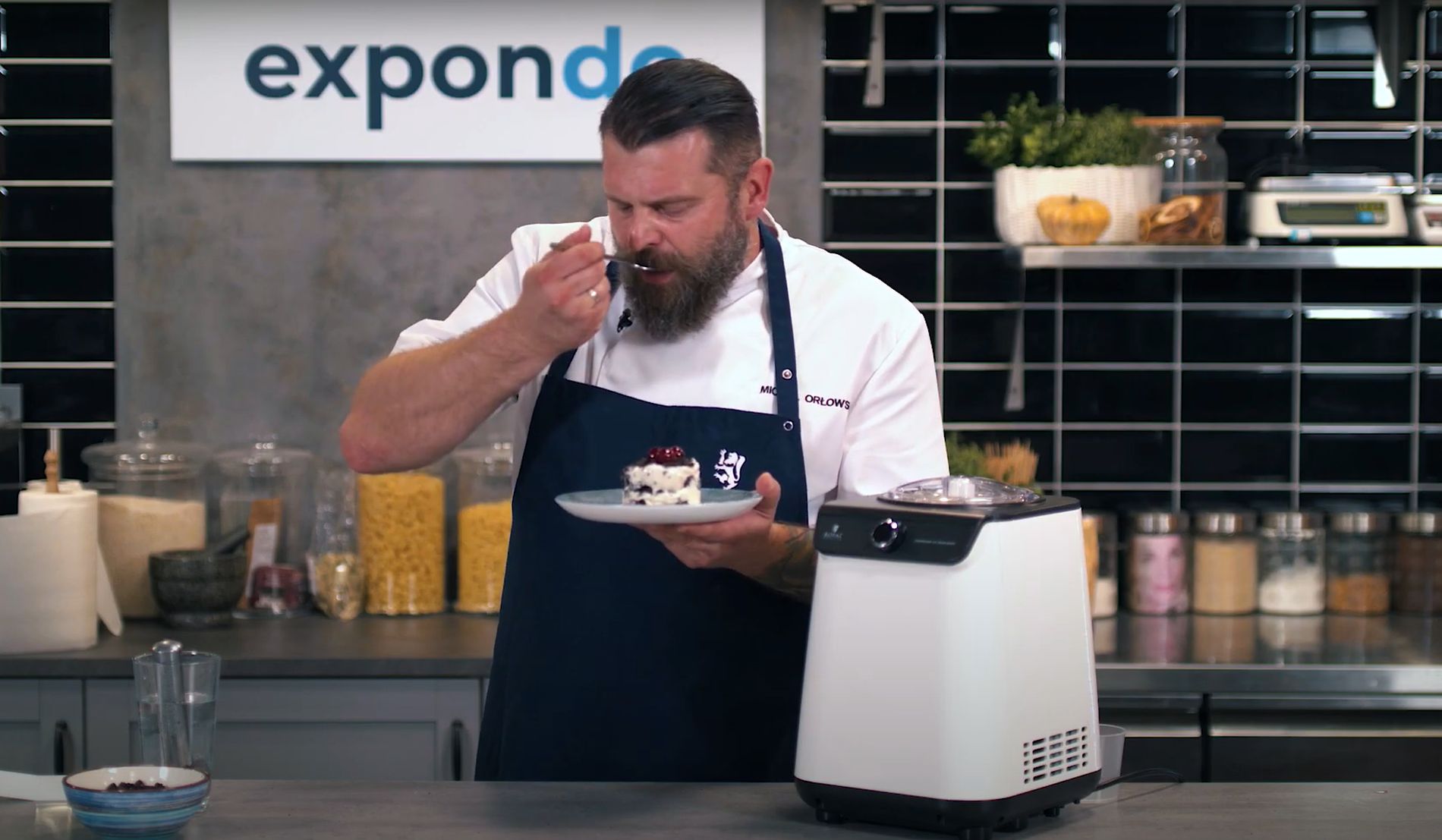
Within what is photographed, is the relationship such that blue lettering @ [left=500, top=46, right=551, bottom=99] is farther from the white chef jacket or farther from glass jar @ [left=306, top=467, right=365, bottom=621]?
the white chef jacket

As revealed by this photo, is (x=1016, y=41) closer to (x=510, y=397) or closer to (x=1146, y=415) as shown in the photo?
(x=1146, y=415)

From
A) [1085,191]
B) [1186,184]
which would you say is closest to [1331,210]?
[1186,184]

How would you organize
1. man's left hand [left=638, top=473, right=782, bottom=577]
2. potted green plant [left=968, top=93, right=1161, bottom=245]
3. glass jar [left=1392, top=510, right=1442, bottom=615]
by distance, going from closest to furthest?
man's left hand [left=638, top=473, right=782, bottom=577]
potted green plant [left=968, top=93, right=1161, bottom=245]
glass jar [left=1392, top=510, right=1442, bottom=615]

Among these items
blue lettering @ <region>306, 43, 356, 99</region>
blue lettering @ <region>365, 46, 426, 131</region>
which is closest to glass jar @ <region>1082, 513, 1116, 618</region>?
blue lettering @ <region>365, 46, 426, 131</region>

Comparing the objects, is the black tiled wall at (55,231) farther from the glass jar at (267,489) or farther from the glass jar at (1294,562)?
the glass jar at (1294,562)

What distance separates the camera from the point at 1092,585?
2877 mm

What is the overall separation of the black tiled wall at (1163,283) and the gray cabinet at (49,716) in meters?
1.60

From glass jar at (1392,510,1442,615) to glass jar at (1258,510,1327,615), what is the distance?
16 cm

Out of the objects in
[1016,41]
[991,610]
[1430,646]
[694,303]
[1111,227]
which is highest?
[1016,41]

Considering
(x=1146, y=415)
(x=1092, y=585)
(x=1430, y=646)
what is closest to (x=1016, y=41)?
(x=1146, y=415)

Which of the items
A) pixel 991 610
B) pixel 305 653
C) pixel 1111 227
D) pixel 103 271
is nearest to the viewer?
pixel 991 610

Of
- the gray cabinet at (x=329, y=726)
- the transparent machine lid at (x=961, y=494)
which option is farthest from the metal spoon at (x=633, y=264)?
the gray cabinet at (x=329, y=726)

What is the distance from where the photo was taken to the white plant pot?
2.82 meters

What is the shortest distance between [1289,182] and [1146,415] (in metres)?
0.52
